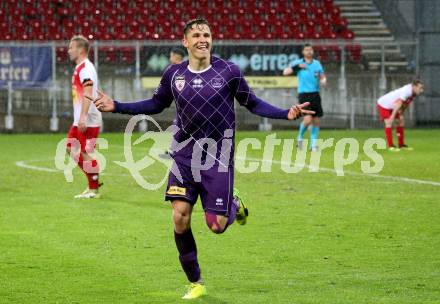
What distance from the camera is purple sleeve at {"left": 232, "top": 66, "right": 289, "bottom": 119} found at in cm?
867

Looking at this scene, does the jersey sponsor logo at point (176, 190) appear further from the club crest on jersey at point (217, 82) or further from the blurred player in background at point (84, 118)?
the blurred player in background at point (84, 118)

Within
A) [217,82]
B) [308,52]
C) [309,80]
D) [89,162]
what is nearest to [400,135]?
[309,80]

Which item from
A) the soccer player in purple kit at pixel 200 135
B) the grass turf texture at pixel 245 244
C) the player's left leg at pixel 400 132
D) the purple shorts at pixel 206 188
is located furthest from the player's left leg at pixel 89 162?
the player's left leg at pixel 400 132

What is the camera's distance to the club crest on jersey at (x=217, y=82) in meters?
8.55

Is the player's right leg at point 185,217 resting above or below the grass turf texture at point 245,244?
above

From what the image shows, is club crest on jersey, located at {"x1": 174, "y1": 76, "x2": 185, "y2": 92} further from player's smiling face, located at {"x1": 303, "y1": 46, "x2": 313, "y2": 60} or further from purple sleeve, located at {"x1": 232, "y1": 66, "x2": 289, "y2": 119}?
player's smiling face, located at {"x1": 303, "y1": 46, "x2": 313, "y2": 60}

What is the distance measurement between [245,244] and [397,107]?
1438 cm

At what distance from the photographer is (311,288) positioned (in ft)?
28.3

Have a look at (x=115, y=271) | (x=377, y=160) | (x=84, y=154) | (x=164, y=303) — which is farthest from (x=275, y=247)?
(x=377, y=160)

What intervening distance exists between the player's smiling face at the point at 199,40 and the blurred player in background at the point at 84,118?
6710 millimetres

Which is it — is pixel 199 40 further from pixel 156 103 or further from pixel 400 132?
pixel 400 132

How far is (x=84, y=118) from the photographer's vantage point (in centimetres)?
1520

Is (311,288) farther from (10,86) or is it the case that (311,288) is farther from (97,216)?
(10,86)

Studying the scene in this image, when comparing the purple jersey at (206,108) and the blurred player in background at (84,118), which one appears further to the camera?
the blurred player in background at (84,118)
